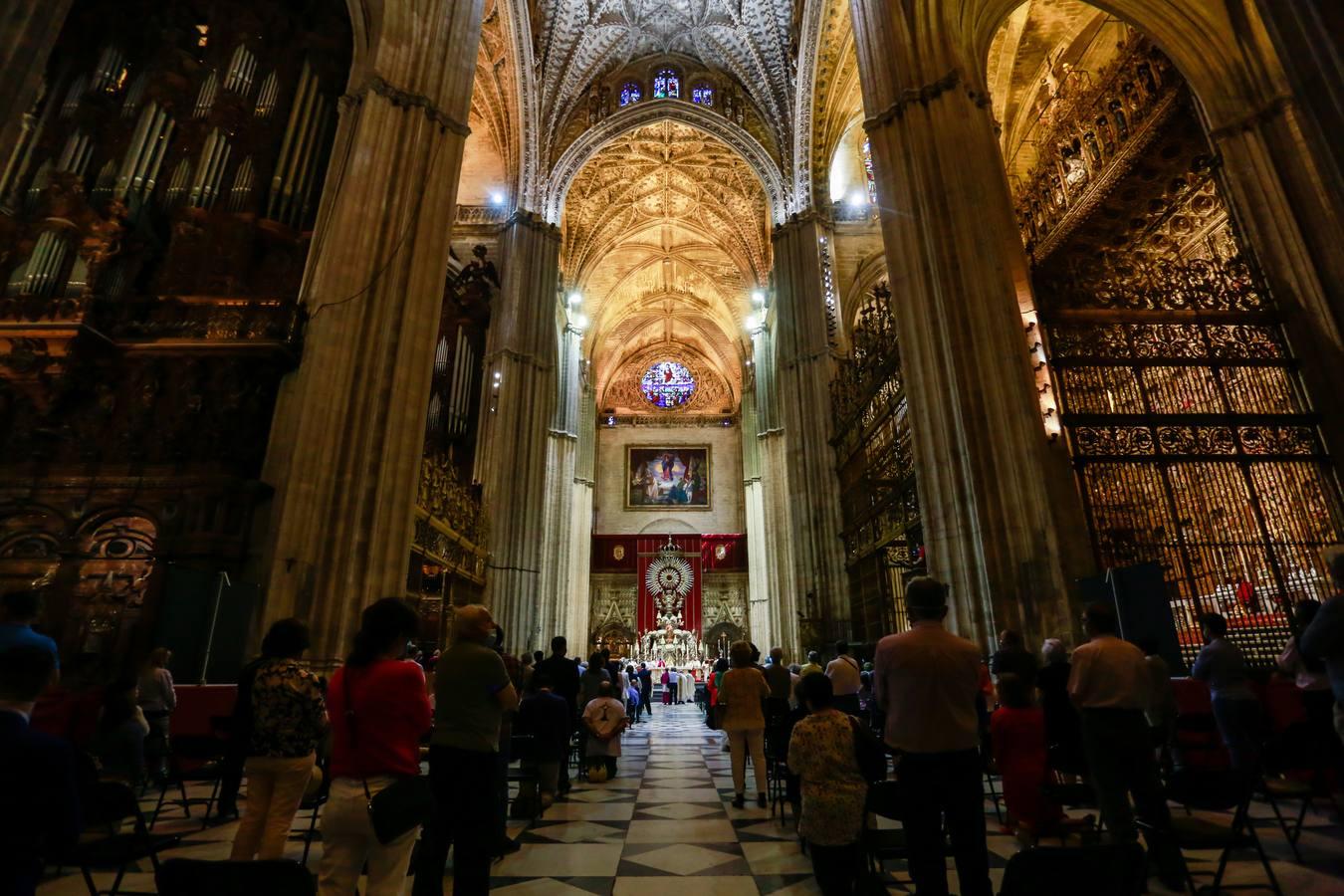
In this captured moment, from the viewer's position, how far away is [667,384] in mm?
29547

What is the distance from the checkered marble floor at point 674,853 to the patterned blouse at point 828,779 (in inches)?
25.6

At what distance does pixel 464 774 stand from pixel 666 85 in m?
20.0

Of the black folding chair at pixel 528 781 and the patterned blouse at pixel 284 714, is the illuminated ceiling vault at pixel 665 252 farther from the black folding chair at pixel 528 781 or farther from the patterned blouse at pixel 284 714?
the patterned blouse at pixel 284 714

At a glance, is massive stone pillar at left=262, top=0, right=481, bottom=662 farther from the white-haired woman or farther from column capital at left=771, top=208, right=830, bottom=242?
column capital at left=771, top=208, right=830, bottom=242

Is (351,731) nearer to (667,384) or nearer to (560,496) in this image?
(560,496)

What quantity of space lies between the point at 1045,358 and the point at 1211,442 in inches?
75.1

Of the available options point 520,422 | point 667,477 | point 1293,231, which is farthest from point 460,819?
point 667,477

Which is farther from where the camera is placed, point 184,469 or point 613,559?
point 613,559

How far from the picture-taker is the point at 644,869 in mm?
2971

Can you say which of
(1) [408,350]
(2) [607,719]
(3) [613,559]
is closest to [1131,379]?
(2) [607,719]

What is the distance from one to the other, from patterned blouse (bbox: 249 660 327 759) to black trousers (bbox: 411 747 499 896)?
60 centimetres

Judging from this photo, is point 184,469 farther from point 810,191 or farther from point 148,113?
point 810,191

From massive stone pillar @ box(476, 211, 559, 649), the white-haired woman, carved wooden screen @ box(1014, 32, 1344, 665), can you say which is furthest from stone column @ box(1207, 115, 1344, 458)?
massive stone pillar @ box(476, 211, 559, 649)

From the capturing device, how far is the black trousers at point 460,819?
2107 millimetres
